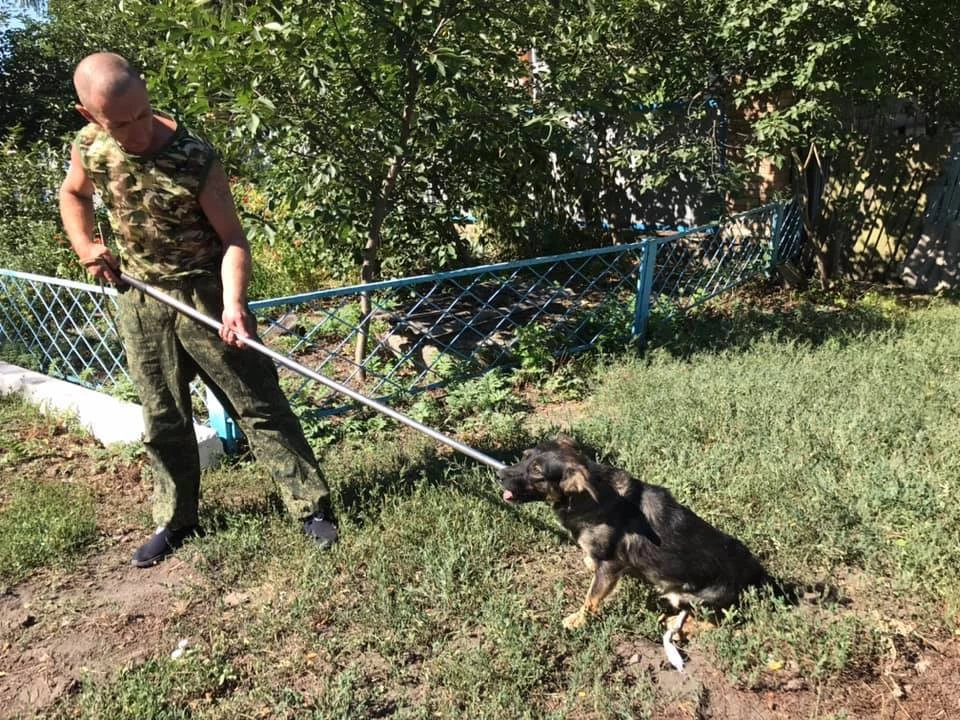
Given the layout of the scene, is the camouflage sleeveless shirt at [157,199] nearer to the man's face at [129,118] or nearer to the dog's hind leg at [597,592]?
the man's face at [129,118]

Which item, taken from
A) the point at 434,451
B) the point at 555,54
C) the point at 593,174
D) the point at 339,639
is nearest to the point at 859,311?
the point at 593,174

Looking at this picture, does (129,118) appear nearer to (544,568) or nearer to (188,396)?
(188,396)

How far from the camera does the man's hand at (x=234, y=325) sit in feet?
8.95

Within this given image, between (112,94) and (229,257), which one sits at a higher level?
(112,94)

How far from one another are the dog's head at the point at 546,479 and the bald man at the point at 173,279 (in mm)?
1021

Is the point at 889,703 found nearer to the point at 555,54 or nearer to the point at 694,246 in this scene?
the point at 555,54

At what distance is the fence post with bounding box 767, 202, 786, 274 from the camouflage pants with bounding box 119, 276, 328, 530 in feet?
19.3

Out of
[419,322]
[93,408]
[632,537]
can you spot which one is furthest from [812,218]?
[93,408]

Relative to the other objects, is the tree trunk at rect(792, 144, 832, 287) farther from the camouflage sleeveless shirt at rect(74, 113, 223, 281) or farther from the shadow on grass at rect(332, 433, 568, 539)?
the camouflage sleeveless shirt at rect(74, 113, 223, 281)

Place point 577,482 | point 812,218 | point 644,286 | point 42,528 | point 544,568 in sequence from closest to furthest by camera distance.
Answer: point 577,482, point 544,568, point 42,528, point 644,286, point 812,218

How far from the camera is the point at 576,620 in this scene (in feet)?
8.72

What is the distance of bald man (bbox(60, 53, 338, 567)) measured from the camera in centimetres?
264

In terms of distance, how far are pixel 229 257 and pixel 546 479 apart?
1499mm

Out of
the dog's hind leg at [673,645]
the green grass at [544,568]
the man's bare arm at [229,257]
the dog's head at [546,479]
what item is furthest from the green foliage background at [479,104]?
the dog's hind leg at [673,645]
